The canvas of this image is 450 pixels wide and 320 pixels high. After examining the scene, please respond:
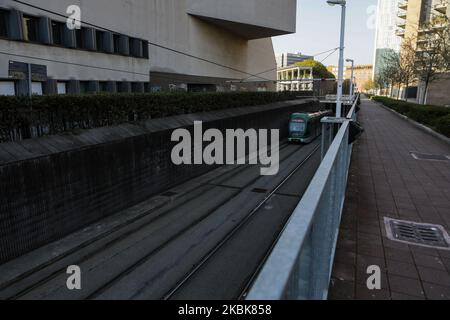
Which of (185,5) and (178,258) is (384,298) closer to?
(178,258)

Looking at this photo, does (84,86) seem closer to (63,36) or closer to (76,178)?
(63,36)

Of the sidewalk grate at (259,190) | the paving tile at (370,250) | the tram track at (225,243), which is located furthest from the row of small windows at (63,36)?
the paving tile at (370,250)

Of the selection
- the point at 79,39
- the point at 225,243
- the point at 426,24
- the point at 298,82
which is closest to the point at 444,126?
the point at 225,243

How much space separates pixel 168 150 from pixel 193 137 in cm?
201

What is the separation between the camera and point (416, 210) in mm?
7766

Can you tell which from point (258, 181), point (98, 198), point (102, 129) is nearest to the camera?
point (98, 198)

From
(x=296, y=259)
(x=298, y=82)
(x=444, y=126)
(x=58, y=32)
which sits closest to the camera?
(x=296, y=259)

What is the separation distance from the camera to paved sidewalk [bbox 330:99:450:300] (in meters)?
4.57

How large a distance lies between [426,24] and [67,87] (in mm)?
36986

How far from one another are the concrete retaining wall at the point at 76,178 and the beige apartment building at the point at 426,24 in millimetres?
32149

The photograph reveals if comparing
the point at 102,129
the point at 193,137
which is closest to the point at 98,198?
the point at 102,129

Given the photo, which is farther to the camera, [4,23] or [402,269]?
Result: [4,23]

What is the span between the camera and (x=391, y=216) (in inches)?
287

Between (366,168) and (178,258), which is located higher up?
(366,168)
